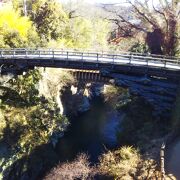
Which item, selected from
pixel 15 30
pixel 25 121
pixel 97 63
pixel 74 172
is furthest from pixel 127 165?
pixel 15 30

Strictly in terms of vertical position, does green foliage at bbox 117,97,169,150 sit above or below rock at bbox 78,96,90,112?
above

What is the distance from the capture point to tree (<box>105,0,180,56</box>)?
4606 cm

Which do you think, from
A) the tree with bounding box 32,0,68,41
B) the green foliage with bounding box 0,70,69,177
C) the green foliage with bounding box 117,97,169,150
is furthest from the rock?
the green foliage with bounding box 117,97,169,150

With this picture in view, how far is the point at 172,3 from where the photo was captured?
1811 inches

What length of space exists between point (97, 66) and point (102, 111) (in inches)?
760

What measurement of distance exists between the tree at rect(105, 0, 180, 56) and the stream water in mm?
10987

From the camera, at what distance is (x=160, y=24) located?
49.0 meters

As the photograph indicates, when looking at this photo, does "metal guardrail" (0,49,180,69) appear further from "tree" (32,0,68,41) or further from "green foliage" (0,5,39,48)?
"tree" (32,0,68,41)

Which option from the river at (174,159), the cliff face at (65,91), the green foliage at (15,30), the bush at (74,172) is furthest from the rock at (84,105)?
the river at (174,159)

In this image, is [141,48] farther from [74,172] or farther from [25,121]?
[74,172]

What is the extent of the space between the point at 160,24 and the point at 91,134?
17.2 metres

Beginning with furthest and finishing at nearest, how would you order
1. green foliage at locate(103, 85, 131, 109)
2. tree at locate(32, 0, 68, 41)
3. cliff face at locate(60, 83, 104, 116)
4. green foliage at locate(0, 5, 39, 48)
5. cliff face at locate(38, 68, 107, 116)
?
tree at locate(32, 0, 68, 41) → cliff face at locate(60, 83, 104, 116) → green foliage at locate(0, 5, 39, 48) → cliff face at locate(38, 68, 107, 116) → green foliage at locate(103, 85, 131, 109)

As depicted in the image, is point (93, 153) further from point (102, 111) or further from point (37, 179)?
point (102, 111)

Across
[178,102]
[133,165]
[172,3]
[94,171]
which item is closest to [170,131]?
[178,102]
